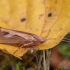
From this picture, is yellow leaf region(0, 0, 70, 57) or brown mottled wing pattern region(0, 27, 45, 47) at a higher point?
yellow leaf region(0, 0, 70, 57)

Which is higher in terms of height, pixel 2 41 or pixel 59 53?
pixel 2 41

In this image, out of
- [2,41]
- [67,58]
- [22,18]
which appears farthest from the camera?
[67,58]

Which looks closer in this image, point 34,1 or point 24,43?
point 24,43

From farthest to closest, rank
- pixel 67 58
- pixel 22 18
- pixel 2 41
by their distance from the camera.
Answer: pixel 67 58 → pixel 22 18 → pixel 2 41

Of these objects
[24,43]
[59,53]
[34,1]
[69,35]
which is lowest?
[59,53]

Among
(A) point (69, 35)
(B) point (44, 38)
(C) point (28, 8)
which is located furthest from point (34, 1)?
(A) point (69, 35)

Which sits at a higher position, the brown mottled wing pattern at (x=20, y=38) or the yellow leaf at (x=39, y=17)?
the yellow leaf at (x=39, y=17)

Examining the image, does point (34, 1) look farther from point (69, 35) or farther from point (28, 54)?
point (69, 35)

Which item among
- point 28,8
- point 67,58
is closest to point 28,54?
point 28,8

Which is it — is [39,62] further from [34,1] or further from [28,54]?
[34,1]
